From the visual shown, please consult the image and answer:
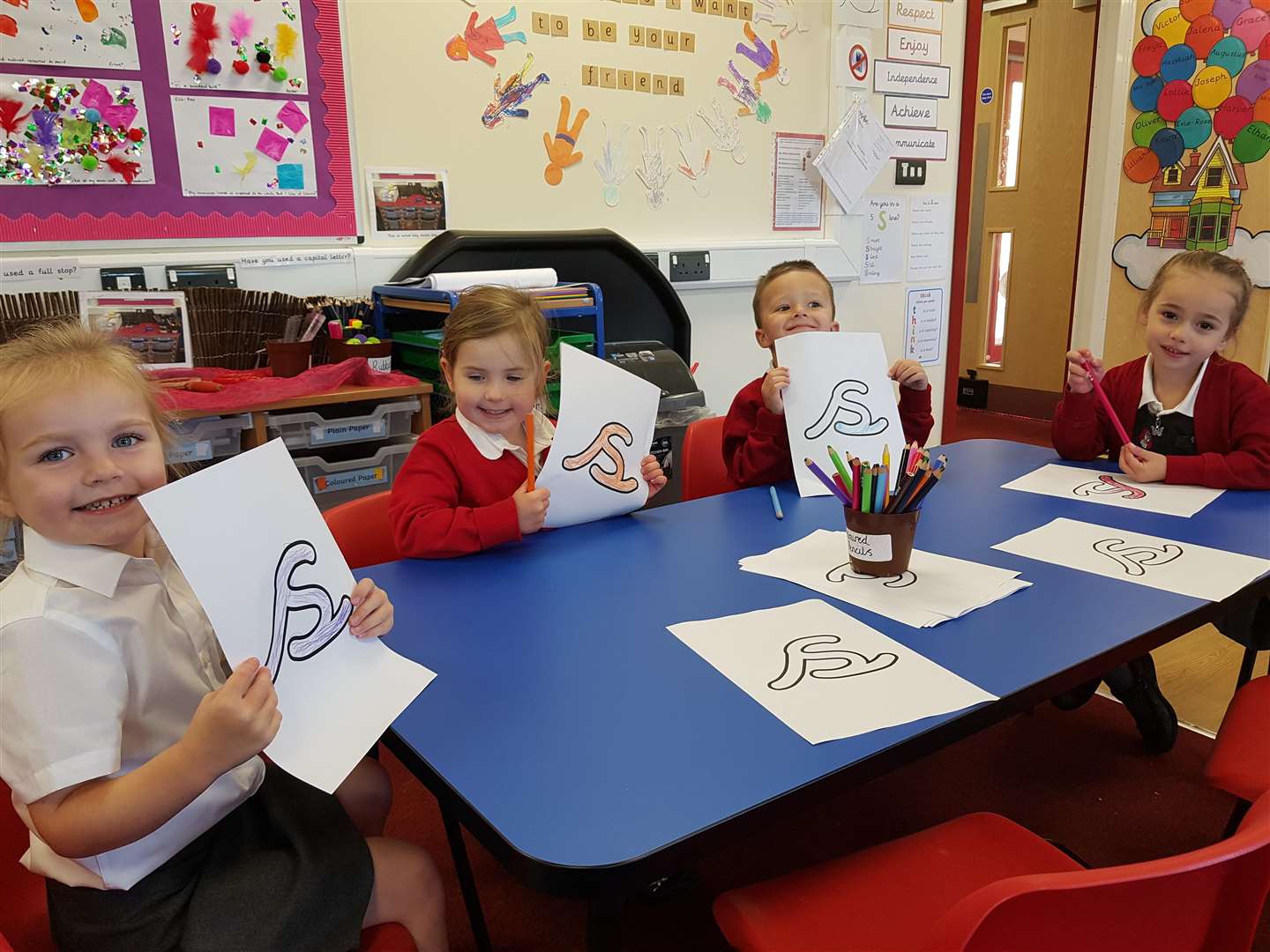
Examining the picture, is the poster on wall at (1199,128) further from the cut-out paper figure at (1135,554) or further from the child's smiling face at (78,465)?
the child's smiling face at (78,465)

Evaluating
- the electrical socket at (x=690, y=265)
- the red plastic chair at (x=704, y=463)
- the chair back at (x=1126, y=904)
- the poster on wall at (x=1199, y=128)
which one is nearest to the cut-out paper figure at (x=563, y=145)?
the electrical socket at (x=690, y=265)

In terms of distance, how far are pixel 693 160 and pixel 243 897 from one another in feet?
8.97

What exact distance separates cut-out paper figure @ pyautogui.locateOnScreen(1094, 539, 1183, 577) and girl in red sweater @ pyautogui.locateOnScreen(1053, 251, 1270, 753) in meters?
0.38

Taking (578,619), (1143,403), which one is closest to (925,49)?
(1143,403)

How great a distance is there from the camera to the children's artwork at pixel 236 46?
7.07ft

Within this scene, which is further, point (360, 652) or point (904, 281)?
point (904, 281)

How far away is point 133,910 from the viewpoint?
763mm

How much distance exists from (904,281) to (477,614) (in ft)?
10.5

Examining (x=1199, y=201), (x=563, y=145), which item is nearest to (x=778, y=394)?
(x=563, y=145)

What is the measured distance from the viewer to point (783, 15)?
315 centimetres

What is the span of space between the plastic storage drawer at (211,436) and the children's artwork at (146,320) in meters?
0.24

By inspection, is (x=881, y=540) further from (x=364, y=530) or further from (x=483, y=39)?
(x=483, y=39)

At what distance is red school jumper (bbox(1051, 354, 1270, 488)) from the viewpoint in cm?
149

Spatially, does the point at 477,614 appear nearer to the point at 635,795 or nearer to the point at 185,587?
the point at 185,587
